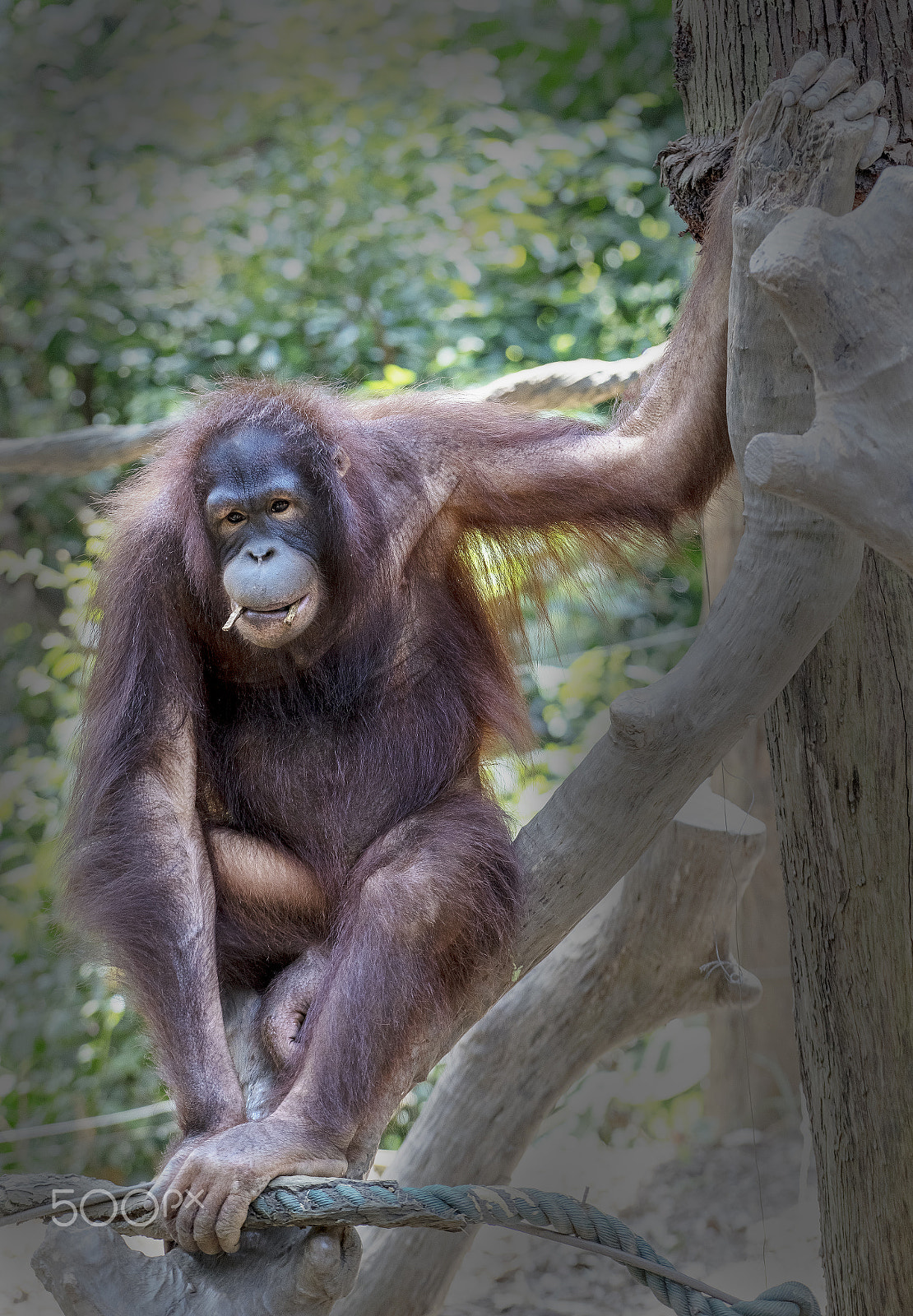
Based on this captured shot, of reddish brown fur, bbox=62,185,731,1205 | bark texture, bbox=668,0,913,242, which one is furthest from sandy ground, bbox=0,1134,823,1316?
bark texture, bbox=668,0,913,242

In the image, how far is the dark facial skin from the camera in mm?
1677

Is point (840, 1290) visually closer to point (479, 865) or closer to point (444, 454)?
point (479, 865)

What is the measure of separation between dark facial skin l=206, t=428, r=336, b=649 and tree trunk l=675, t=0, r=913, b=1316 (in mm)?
734

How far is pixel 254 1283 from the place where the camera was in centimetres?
137

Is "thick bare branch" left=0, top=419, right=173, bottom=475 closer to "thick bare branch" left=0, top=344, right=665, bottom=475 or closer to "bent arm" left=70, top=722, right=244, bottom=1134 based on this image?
"thick bare branch" left=0, top=344, right=665, bottom=475

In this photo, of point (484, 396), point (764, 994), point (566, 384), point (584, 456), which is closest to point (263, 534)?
point (584, 456)

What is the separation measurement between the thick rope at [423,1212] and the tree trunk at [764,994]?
5.62 ft

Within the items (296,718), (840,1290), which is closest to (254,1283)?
(296,718)

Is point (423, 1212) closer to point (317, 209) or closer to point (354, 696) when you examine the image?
point (354, 696)

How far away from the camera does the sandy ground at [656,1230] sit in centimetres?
381

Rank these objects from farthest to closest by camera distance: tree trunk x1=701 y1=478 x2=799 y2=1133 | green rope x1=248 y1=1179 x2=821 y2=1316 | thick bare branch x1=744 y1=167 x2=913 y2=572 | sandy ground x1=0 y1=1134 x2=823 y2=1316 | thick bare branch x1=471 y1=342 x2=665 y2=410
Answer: sandy ground x1=0 y1=1134 x2=823 y2=1316
tree trunk x1=701 y1=478 x2=799 y2=1133
thick bare branch x1=471 y1=342 x2=665 y2=410
green rope x1=248 y1=1179 x2=821 y2=1316
thick bare branch x1=744 y1=167 x2=913 y2=572

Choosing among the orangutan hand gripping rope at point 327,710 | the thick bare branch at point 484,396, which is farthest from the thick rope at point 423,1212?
the thick bare branch at point 484,396

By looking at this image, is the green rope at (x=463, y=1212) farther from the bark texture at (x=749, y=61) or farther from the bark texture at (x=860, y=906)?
the bark texture at (x=749, y=61)

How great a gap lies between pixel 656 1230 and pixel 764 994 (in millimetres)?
1026
